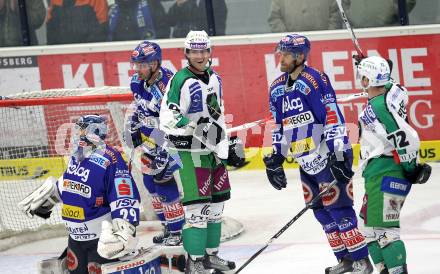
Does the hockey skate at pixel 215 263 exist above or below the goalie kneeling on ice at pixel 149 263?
below

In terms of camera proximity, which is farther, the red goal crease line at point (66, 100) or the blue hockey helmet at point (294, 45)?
the red goal crease line at point (66, 100)

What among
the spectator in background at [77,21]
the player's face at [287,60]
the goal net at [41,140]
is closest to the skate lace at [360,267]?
the player's face at [287,60]

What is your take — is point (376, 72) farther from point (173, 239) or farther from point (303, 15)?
point (303, 15)

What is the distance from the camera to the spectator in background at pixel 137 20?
12.5 metres

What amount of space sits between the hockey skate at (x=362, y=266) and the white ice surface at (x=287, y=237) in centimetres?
43

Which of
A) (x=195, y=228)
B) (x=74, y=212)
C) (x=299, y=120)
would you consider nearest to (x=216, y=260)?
(x=195, y=228)

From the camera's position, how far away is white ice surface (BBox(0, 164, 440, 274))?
8430 mm

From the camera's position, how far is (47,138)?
36.3 feet

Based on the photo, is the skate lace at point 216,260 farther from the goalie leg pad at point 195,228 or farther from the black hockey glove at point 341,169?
the black hockey glove at point 341,169

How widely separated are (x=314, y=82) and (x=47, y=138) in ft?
13.8

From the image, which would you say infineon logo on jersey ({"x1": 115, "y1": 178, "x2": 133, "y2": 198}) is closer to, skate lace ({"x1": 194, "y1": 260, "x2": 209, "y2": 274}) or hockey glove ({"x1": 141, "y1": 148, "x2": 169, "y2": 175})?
skate lace ({"x1": 194, "y1": 260, "x2": 209, "y2": 274})

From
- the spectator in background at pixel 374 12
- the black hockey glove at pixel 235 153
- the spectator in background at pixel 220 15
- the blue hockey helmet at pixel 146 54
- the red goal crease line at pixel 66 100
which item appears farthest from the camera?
the spectator in background at pixel 220 15

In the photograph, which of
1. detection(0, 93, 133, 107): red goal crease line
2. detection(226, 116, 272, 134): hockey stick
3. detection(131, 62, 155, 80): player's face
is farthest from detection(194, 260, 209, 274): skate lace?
detection(226, 116, 272, 134): hockey stick

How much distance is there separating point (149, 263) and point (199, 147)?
112 cm
